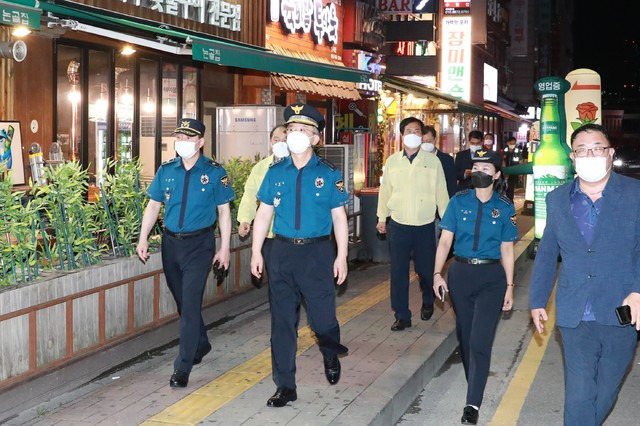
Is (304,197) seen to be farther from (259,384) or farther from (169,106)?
(169,106)

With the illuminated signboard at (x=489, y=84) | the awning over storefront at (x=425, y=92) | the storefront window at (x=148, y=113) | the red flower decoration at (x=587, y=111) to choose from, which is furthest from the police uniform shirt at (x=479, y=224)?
the illuminated signboard at (x=489, y=84)

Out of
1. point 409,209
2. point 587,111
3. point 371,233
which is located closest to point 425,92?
point 587,111

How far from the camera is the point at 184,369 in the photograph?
6.92 m

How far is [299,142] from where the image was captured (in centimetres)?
641

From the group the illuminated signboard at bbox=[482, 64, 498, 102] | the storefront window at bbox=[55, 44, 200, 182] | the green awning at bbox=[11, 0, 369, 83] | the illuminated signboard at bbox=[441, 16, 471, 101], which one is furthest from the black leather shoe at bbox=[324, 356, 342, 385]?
the illuminated signboard at bbox=[482, 64, 498, 102]

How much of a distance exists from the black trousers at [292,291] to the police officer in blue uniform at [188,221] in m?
0.74

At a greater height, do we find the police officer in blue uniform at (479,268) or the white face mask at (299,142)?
the white face mask at (299,142)

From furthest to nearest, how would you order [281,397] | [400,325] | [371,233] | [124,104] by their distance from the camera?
[124,104]
[371,233]
[400,325]
[281,397]

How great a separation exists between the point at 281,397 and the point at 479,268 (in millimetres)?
1589

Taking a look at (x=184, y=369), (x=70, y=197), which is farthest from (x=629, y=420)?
(x=70, y=197)

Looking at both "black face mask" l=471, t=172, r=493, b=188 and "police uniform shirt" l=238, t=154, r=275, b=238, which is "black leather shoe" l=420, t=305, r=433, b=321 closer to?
"police uniform shirt" l=238, t=154, r=275, b=238

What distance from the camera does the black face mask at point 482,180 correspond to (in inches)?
261

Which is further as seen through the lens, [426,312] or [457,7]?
[457,7]

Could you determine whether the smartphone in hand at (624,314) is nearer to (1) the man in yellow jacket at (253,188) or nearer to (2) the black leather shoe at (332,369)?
(2) the black leather shoe at (332,369)
